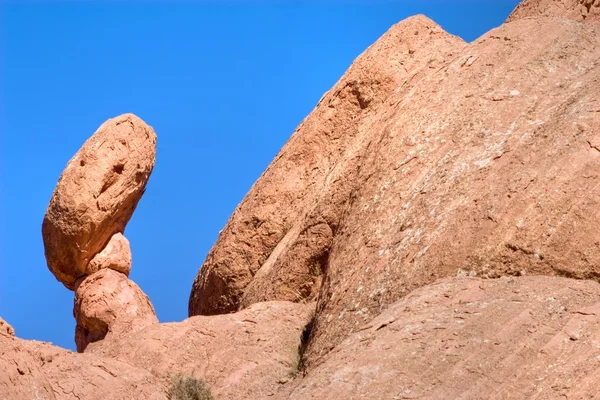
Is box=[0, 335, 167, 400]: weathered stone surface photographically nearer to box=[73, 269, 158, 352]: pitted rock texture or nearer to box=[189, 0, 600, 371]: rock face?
box=[189, 0, 600, 371]: rock face

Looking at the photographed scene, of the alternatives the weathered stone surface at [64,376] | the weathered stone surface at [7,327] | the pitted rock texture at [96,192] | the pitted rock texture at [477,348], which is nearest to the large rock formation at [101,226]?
the pitted rock texture at [96,192]

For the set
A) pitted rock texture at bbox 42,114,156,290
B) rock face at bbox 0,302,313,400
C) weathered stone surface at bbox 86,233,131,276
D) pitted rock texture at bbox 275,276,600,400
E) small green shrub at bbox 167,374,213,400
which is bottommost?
pitted rock texture at bbox 275,276,600,400

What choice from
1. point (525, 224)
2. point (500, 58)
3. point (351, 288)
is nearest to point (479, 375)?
point (525, 224)

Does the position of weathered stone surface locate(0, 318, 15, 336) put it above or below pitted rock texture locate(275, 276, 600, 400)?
above

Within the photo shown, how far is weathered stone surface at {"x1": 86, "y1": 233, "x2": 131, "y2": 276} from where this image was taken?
18.4m

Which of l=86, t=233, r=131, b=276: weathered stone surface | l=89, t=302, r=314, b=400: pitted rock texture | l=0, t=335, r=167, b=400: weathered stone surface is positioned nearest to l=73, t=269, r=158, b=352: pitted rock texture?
l=86, t=233, r=131, b=276: weathered stone surface

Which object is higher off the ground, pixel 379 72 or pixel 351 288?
pixel 379 72

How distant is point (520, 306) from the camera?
33.3 feet

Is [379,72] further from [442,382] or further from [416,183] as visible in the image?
[442,382]

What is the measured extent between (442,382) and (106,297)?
Answer: 30.8ft

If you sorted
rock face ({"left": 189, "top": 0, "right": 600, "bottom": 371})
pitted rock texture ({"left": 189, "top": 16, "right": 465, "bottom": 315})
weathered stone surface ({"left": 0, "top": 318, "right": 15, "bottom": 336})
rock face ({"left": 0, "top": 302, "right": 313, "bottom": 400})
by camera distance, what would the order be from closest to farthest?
rock face ({"left": 189, "top": 0, "right": 600, "bottom": 371}), rock face ({"left": 0, "top": 302, "right": 313, "bottom": 400}), weathered stone surface ({"left": 0, "top": 318, "right": 15, "bottom": 336}), pitted rock texture ({"left": 189, "top": 16, "right": 465, "bottom": 315})

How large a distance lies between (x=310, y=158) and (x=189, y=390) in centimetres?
699

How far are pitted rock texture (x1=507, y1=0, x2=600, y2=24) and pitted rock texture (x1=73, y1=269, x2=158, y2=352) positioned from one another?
8217 millimetres

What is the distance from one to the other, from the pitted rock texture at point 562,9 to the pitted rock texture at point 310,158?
Result: 138 cm
